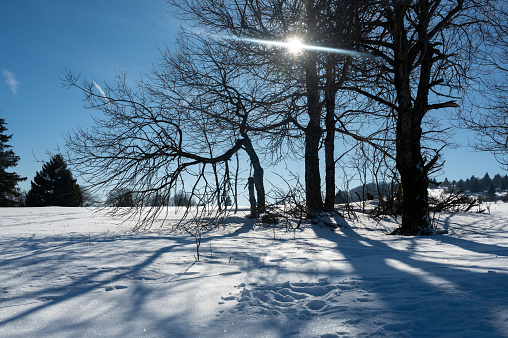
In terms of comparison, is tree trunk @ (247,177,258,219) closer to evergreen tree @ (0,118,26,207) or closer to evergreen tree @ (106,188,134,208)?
evergreen tree @ (106,188,134,208)

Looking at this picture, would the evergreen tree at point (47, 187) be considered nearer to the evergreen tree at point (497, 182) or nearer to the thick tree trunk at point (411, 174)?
the thick tree trunk at point (411, 174)

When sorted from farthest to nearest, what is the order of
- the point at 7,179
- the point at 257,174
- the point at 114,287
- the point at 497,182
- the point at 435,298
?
the point at 497,182
the point at 7,179
the point at 257,174
the point at 114,287
the point at 435,298

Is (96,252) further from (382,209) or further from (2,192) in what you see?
(2,192)

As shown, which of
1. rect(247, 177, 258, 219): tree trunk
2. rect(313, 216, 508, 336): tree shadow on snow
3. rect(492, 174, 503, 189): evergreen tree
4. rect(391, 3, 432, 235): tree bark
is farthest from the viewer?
rect(492, 174, 503, 189): evergreen tree

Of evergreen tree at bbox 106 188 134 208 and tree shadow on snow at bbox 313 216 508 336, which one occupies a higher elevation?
evergreen tree at bbox 106 188 134 208

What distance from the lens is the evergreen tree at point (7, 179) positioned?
93.7ft

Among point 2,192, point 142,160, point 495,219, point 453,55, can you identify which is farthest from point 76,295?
point 2,192

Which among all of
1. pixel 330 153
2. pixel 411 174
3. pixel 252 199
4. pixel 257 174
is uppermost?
pixel 330 153

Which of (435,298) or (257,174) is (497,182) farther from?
(435,298)

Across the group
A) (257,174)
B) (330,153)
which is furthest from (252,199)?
(330,153)

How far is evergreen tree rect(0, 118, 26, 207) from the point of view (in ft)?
93.7

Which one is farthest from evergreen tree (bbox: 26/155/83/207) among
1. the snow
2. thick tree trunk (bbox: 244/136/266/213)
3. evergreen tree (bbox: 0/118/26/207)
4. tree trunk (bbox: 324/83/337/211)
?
the snow

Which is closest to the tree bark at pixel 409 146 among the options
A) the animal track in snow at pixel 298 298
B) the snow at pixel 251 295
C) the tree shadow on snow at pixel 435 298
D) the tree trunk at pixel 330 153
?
the tree trunk at pixel 330 153

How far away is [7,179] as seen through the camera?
95.7ft
